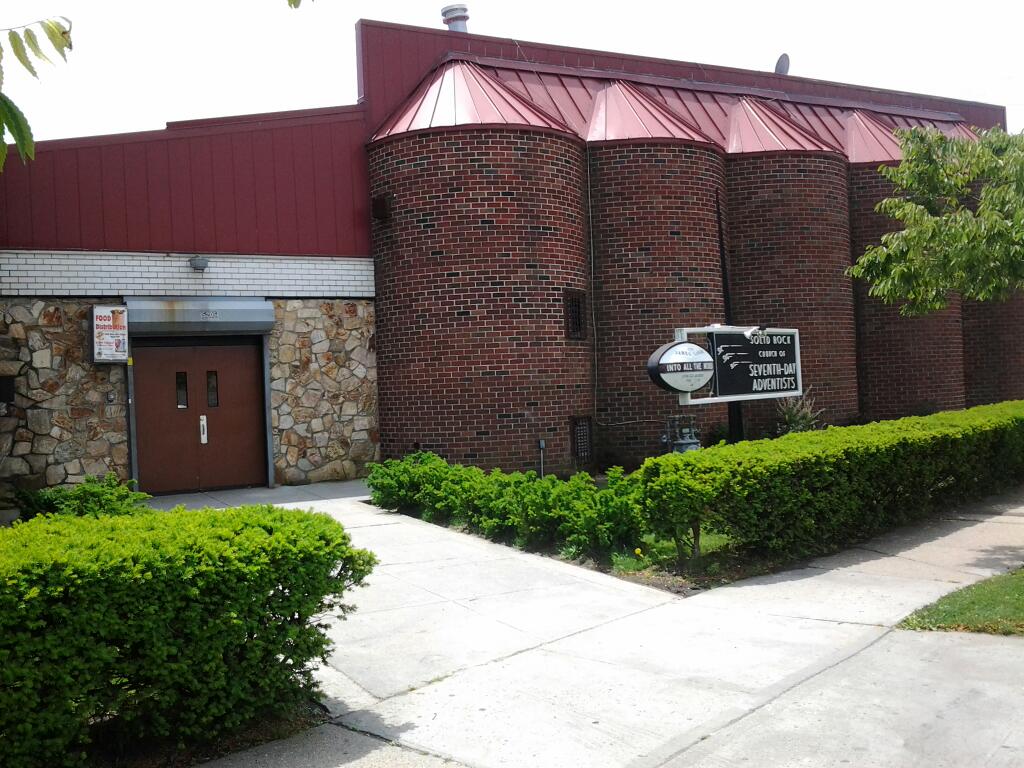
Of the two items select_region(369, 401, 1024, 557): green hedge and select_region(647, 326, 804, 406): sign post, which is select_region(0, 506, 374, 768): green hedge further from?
select_region(647, 326, 804, 406): sign post

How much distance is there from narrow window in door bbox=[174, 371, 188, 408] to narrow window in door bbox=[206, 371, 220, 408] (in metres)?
0.29

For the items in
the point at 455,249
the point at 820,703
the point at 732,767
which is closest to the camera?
the point at 732,767

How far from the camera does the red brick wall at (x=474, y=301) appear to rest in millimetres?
13828

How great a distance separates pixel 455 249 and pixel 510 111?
2.37 meters

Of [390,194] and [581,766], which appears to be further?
[390,194]

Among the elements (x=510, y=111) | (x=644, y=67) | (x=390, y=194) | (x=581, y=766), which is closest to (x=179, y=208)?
(x=390, y=194)

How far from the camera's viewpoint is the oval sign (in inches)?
466

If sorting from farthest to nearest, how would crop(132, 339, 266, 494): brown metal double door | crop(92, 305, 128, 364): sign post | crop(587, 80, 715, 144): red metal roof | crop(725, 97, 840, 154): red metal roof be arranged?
crop(725, 97, 840, 154): red metal roof
crop(587, 80, 715, 144): red metal roof
crop(132, 339, 266, 494): brown metal double door
crop(92, 305, 128, 364): sign post

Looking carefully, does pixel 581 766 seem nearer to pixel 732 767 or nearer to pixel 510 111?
pixel 732 767

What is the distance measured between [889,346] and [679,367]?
28.2 ft

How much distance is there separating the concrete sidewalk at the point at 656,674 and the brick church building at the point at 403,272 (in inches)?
206

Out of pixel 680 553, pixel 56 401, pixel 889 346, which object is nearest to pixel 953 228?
pixel 680 553

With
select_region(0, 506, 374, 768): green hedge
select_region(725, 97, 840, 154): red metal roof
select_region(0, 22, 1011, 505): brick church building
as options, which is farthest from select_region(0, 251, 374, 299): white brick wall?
select_region(0, 506, 374, 768): green hedge

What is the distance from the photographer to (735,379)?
12828 millimetres
